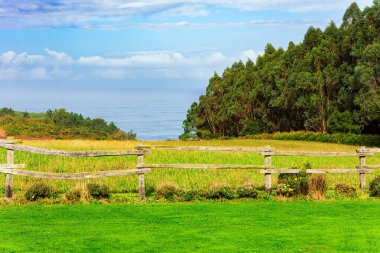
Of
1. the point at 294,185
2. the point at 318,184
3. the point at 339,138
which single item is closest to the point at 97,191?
the point at 294,185

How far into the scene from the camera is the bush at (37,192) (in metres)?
15.4

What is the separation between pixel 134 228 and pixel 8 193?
5254 millimetres

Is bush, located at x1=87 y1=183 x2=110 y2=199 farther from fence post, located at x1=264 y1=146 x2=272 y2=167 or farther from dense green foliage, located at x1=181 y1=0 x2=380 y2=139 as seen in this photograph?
dense green foliage, located at x1=181 y1=0 x2=380 y2=139

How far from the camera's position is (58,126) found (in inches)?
2670

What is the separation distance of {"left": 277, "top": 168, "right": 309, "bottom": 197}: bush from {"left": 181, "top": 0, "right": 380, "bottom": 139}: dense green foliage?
29.6 metres

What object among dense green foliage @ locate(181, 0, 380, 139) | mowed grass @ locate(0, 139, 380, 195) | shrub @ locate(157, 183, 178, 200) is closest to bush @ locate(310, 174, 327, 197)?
mowed grass @ locate(0, 139, 380, 195)

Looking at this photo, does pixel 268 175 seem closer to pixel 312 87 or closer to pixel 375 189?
pixel 375 189

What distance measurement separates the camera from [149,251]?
32.9ft

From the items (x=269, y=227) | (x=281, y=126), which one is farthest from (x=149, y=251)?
(x=281, y=126)

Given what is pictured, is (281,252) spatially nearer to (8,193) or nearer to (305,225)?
(305,225)

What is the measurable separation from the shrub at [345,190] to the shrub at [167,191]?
189 inches

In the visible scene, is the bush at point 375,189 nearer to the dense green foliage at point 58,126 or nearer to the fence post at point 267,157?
the fence post at point 267,157

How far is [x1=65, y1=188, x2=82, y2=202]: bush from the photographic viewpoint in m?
15.4

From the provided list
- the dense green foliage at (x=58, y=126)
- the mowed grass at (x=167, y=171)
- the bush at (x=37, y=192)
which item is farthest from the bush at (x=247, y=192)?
the dense green foliage at (x=58, y=126)
